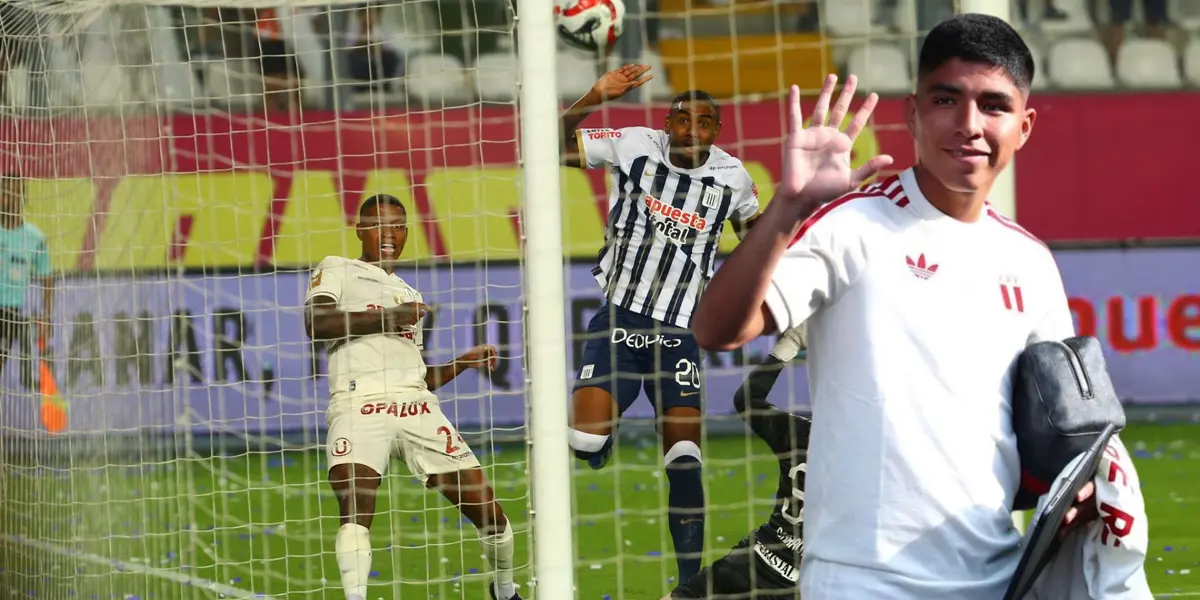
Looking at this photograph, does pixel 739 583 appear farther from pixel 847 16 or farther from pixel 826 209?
pixel 847 16

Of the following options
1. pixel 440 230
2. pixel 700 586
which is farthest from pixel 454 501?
pixel 440 230

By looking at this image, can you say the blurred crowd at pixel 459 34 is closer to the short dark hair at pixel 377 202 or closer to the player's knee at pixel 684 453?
the short dark hair at pixel 377 202

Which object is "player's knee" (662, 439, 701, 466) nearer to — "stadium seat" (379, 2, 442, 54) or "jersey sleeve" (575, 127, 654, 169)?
"jersey sleeve" (575, 127, 654, 169)

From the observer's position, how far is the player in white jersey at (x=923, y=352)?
214cm

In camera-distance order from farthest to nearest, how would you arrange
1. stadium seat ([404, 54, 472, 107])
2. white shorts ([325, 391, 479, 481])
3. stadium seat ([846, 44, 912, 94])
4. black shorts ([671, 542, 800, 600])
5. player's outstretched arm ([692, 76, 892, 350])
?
stadium seat ([846, 44, 912, 94]), stadium seat ([404, 54, 472, 107]), white shorts ([325, 391, 479, 481]), black shorts ([671, 542, 800, 600]), player's outstretched arm ([692, 76, 892, 350])

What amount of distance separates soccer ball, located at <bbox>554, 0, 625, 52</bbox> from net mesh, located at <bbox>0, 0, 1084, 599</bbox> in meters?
0.45

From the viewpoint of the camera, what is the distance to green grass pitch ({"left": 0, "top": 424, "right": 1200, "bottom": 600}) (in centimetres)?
509

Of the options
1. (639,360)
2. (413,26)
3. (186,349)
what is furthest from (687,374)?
(413,26)

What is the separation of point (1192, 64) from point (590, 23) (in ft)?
28.1

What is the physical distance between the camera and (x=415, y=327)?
534 cm

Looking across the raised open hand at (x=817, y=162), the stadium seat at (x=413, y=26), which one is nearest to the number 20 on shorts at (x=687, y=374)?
the raised open hand at (x=817, y=162)

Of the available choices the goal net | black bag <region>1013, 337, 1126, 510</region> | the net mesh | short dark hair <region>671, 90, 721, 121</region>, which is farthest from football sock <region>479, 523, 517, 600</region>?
black bag <region>1013, 337, 1126, 510</region>

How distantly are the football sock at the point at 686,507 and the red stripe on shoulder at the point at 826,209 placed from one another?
2904mm

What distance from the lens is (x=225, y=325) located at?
9828mm
